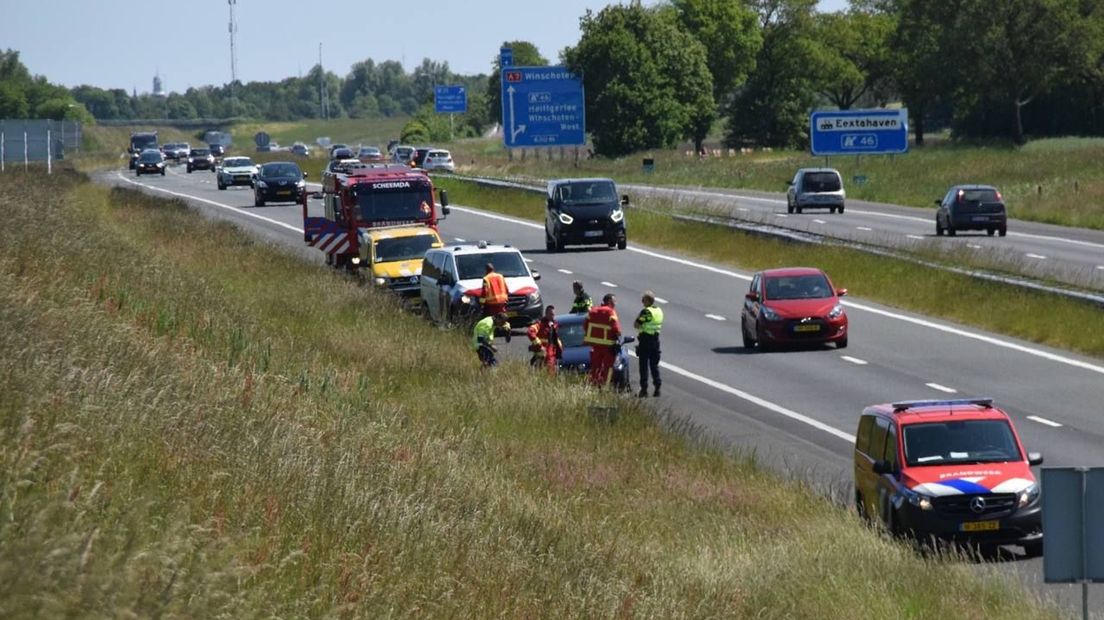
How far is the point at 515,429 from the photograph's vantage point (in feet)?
68.5

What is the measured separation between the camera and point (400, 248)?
39562 millimetres

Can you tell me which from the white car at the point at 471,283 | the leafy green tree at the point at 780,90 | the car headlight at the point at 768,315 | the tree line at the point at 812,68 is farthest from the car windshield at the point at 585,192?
the leafy green tree at the point at 780,90

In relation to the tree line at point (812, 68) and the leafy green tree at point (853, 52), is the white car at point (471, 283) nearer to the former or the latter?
the tree line at point (812, 68)

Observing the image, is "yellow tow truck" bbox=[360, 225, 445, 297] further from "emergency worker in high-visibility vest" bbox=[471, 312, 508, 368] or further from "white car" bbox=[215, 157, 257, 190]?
"white car" bbox=[215, 157, 257, 190]

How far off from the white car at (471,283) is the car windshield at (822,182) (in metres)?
32.9

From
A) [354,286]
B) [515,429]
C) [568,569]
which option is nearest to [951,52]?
[354,286]

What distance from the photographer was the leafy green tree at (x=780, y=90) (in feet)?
484

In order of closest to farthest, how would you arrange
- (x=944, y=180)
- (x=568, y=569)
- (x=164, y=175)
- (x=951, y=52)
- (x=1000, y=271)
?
(x=568, y=569) < (x=1000, y=271) < (x=944, y=180) < (x=164, y=175) < (x=951, y=52)

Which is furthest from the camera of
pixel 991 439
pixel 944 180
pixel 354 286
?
pixel 944 180

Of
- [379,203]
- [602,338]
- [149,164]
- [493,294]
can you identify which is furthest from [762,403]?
[149,164]

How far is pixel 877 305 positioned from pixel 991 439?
22.1 m

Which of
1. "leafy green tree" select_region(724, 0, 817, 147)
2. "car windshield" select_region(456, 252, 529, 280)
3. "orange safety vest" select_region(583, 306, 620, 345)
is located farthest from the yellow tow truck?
"leafy green tree" select_region(724, 0, 817, 147)

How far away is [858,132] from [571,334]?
4413cm

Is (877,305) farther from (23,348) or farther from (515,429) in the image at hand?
(23,348)
